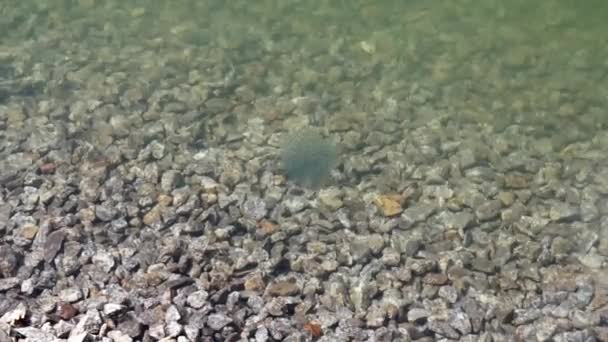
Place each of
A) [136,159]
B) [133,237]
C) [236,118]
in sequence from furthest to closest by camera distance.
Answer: [236,118] < [136,159] < [133,237]

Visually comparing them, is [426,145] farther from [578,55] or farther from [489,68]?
[578,55]

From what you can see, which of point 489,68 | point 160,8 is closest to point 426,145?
point 489,68

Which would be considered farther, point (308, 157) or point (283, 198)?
point (308, 157)

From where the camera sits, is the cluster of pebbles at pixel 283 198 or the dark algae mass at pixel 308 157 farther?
the dark algae mass at pixel 308 157

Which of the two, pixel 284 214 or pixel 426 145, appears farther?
pixel 426 145

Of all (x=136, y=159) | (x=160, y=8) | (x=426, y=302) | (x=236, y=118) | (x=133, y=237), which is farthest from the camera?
(x=160, y=8)

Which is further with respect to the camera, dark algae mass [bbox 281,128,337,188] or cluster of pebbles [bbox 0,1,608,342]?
dark algae mass [bbox 281,128,337,188]

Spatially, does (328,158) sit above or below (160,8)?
below
